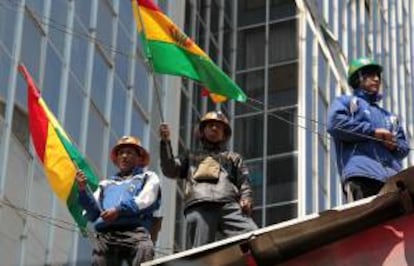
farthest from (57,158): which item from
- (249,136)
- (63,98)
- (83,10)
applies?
(249,136)

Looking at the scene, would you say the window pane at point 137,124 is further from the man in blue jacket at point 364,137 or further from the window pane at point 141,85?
the man in blue jacket at point 364,137

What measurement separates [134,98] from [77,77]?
3.39 m

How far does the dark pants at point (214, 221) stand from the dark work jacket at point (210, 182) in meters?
0.06

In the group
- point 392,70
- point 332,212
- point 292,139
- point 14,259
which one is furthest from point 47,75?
point 392,70

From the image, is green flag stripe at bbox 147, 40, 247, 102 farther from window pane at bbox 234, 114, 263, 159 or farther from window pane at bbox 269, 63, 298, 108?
window pane at bbox 269, 63, 298, 108

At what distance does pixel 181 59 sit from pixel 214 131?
2.09 m

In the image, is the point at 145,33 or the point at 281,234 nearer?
the point at 281,234

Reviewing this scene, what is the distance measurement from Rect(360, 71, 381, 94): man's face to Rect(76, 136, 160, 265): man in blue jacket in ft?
6.35

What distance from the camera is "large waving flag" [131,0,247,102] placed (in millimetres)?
13453

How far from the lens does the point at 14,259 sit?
1678 cm

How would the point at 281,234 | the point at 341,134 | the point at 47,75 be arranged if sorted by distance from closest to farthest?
the point at 281,234 → the point at 341,134 → the point at 47,75

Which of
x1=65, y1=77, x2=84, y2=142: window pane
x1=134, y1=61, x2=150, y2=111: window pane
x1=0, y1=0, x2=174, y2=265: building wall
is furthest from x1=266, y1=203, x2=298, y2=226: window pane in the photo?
x1=65, y1=77, x2=84, y2=142: window pane

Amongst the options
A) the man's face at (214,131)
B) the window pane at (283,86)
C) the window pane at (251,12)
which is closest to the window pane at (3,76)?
the man's face at (214,131)

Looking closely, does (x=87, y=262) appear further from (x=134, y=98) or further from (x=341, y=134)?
(x=341, y=134)
